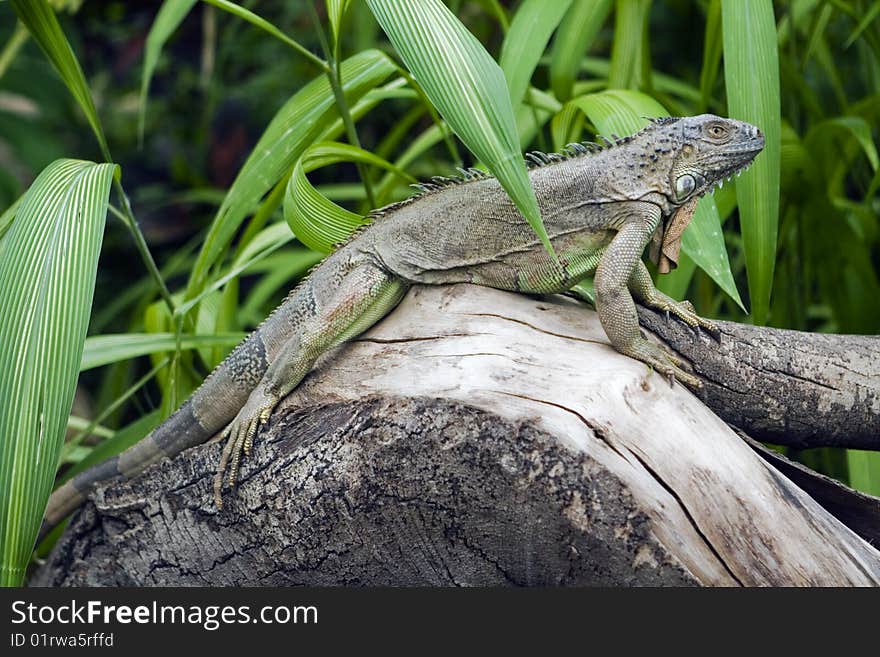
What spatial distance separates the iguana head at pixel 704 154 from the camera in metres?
2.25

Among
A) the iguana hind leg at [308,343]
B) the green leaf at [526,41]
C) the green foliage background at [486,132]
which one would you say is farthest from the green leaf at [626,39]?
the iguana hind leg at [308,343]

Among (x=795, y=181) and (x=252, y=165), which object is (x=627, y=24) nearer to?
(x=795, y=181)

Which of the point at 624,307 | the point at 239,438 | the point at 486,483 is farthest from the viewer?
the point at 239,438

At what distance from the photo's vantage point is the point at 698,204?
7.70ft

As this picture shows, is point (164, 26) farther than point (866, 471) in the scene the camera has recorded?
Yes

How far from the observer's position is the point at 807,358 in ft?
7.39

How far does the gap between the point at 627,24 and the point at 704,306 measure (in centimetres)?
110

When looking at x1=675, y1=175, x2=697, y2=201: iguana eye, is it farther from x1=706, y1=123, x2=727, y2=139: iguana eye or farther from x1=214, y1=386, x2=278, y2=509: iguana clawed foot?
x1=214, y1=386, x2=278, y2=509: iguana clawed foot

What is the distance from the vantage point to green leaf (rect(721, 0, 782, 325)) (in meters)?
2.21

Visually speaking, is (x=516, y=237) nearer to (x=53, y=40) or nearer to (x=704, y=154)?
(x=704, y=154)

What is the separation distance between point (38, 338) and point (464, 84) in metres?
0.92

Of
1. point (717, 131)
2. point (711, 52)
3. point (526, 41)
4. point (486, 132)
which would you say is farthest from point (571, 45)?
point (486, 132)

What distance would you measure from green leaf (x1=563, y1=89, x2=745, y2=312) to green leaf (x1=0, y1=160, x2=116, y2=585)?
1374 millimetres

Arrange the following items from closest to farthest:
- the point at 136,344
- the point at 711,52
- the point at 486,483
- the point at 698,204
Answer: the point at 486,483 → the point at 698,204 → the point at 136,344 → the point at 711,52
